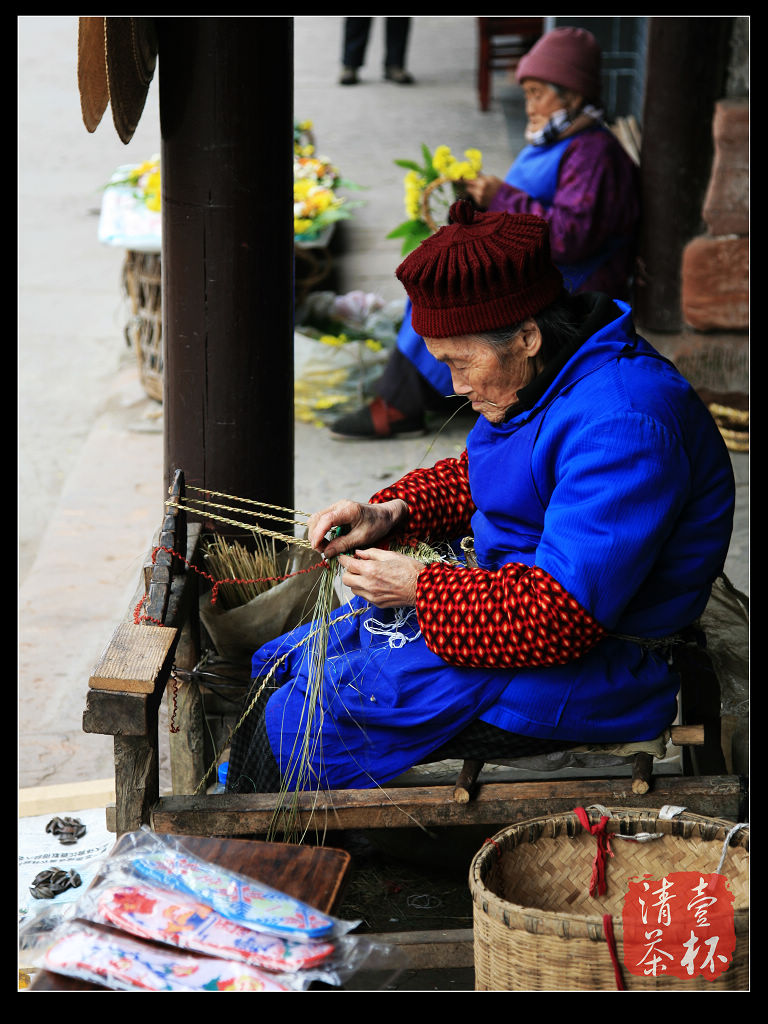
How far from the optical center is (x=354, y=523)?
247cm

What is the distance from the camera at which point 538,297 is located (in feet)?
6.88

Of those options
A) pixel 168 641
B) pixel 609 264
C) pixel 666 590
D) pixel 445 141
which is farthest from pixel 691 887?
pixel 445 141

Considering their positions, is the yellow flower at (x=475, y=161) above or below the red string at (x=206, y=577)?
above

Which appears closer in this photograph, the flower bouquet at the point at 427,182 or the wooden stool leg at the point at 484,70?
the flower bouquet at the point at 427,182

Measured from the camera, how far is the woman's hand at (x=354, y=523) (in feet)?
7.89

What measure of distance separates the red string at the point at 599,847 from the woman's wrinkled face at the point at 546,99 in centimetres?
307

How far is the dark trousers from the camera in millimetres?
10633

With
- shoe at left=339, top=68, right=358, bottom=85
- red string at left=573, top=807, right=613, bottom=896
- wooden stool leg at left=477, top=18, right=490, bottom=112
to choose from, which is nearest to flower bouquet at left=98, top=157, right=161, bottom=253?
red string at left=573, top=807, right=613, bottom=896

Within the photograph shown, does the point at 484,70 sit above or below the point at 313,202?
above

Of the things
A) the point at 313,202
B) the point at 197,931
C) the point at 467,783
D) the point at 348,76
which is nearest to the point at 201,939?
the point at 197,931

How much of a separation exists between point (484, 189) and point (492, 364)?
2704 millimetres

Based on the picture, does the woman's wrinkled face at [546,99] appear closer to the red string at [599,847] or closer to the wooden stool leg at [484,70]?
the red string at [599,847]

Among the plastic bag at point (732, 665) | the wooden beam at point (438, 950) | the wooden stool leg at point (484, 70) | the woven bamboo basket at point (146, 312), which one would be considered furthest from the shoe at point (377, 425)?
the wooden stool leg at point (484, 70)

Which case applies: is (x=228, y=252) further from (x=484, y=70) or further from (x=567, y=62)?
(x=484, y=70)
